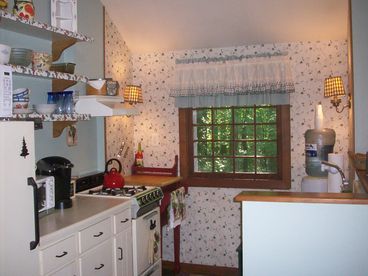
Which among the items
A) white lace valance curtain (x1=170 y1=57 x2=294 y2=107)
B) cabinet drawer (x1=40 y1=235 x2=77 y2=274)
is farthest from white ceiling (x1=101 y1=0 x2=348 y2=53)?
cabinet drawer (x1=40 y1=235 x2=77 y2=274)

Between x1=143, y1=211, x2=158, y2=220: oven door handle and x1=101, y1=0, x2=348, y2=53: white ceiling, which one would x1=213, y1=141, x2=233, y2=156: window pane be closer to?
x1=101, y1=0, x2=348, y2=53: white ceiling

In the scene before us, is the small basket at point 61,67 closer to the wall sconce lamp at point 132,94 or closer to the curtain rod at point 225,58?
the wall sconce lamp at point 132,94

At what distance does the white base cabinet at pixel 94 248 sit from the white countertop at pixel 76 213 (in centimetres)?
2

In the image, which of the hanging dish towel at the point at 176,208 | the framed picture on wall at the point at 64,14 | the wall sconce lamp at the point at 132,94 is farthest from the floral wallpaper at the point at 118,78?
the framed picture on wall at the point at 64,14

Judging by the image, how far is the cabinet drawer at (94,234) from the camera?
8.13ft

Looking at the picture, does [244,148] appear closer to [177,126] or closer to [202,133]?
[202,133]

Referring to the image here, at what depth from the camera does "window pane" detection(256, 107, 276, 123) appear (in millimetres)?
4227

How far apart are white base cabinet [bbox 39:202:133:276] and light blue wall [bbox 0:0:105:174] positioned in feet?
2.42

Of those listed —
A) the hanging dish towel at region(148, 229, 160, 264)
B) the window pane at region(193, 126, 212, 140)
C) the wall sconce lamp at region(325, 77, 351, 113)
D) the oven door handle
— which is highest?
the wall sconce lamp at region(325, 77, 351, 113)

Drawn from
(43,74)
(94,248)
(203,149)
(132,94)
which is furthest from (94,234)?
(203,149)

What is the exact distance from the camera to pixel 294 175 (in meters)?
4.09

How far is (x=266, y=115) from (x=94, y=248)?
2.39m

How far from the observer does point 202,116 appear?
447cm

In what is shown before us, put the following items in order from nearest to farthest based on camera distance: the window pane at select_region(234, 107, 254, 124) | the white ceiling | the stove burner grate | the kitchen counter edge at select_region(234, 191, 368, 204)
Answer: the kitchen counter edge at select_region(234, 191, 368, 204), the stove burner grate, the white ceiling, the window pane at select_region(234, 107, 254, 124)
